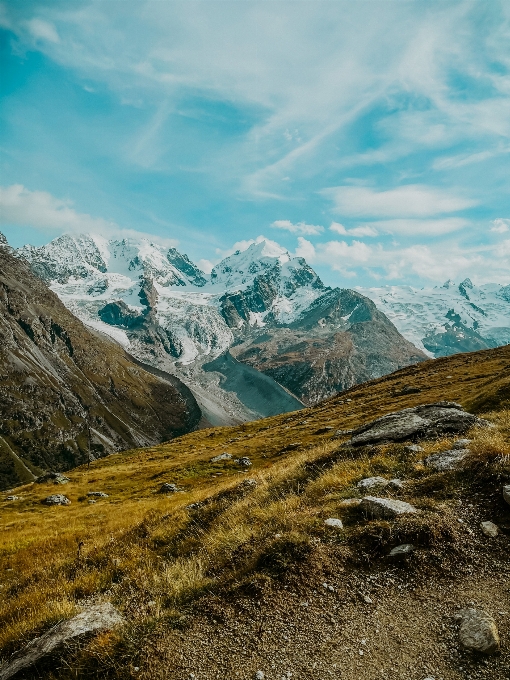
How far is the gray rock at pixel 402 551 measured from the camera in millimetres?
9758

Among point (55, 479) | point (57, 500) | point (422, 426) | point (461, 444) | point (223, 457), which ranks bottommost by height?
point (55, 479)

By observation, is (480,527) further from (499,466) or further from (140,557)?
(140,557)

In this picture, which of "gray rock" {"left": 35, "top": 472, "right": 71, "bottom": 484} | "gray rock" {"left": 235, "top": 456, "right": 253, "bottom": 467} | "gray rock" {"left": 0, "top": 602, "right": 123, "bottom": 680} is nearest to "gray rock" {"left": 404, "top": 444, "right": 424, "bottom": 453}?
"gray rock" {"left": 0, "top": 602, "right": 123, "bottom": 680}

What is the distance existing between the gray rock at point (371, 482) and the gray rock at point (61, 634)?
8.53 meters

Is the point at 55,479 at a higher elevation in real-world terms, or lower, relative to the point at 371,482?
lower

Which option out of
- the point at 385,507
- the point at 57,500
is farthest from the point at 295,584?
the point at 57,500

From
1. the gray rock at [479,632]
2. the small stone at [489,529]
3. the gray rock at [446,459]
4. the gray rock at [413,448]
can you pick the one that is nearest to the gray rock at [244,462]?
the gray rock at [413,448]

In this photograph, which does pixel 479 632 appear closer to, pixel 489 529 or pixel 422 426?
pixel 489 529

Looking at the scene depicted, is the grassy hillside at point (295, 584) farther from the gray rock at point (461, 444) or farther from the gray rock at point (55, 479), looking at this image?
the gray rock at point (55, 479)

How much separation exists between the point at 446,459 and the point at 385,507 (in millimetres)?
4497

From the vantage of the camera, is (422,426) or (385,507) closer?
(385,507)

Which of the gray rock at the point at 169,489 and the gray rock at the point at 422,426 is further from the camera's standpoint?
the gray rock at the point at 169,489

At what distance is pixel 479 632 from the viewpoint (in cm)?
738

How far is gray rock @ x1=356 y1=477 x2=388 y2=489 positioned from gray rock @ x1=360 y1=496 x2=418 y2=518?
1751 millimetres
